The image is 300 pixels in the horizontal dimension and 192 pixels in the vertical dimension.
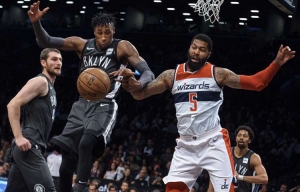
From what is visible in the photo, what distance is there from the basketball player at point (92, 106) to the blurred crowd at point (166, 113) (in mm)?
6050

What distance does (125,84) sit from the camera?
5.37m

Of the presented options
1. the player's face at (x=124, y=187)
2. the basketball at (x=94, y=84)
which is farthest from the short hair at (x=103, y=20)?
the player's face at (x=124, y=187)

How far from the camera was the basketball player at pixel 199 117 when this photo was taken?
5.55 metres

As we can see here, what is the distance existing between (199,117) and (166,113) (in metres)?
13.2

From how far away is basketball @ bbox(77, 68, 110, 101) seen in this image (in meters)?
5.28

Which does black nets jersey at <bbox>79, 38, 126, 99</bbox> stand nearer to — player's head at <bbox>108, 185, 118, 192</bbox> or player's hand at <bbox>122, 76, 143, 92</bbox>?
player's hand at <bbox>122, 76, 143, 92</bbox>

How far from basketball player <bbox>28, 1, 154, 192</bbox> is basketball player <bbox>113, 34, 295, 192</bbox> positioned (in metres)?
0.38

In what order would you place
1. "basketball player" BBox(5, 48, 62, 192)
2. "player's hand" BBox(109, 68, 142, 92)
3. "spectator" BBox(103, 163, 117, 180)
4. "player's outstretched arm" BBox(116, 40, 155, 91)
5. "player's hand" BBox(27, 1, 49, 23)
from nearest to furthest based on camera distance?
"player's hand" BBox(109, 68, 142, 92) → "basketball player" BBox(5, 48, 62, 192) → "player's outstretched arm" BBox(116, 40, 155, 91) → "player's hand" BBox(27, 1, 49, 23) → "spectator" BBox(103, 163, 117, 180)

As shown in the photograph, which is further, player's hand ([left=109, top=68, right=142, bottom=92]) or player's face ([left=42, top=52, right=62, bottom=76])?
player's face ([left=42, top=52, right=62, bottom=76])

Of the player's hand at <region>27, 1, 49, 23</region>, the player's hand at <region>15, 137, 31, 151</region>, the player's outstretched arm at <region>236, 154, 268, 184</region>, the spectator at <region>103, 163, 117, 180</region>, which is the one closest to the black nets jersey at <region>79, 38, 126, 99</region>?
the player's hand at <region>27, 1, 49, 23</region>

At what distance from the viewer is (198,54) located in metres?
5.66

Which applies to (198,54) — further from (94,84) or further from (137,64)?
(94,84)

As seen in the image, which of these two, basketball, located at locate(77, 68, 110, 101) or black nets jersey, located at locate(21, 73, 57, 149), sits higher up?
basketball, located at locate(77, 68, 110, 101)

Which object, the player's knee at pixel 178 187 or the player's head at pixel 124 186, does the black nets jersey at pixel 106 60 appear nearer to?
the player's knee at pixel 178 187
